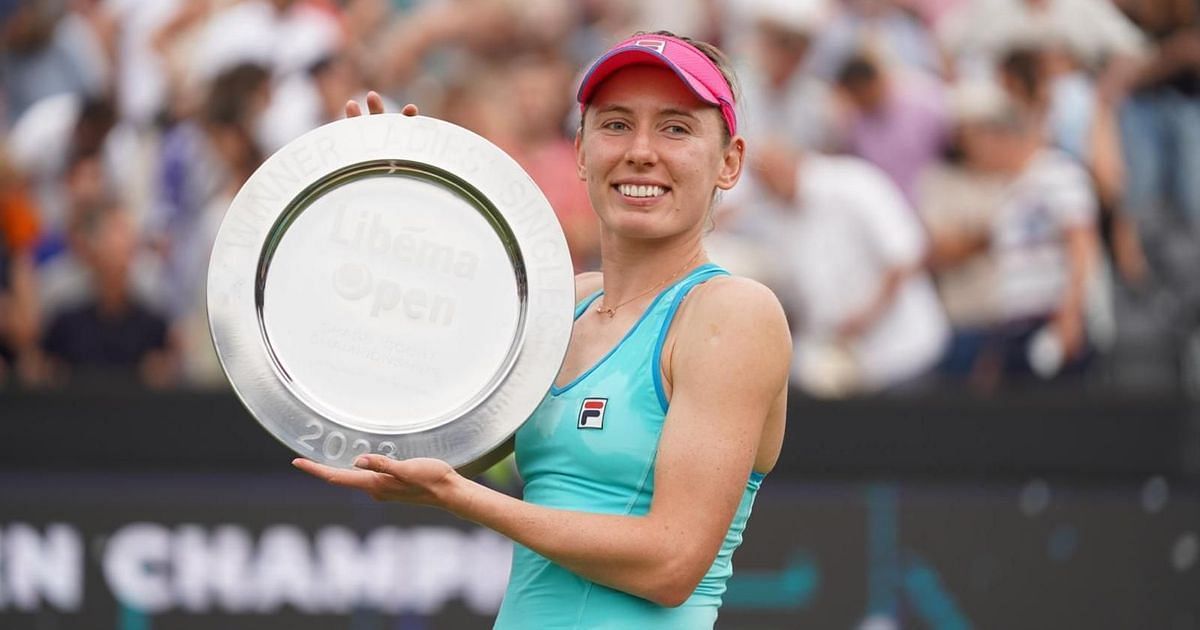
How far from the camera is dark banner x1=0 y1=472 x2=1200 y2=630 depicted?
5879mm

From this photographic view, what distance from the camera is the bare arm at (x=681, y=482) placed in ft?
7.65

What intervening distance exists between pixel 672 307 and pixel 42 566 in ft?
13.9

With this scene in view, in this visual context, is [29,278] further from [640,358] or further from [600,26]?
[640,358]

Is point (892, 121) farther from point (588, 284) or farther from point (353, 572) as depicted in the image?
point (588, 284)

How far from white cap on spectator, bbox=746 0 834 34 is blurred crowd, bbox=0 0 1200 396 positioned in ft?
0.04

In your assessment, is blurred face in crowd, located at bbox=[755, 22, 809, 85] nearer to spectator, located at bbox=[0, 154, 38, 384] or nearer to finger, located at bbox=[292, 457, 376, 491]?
spectator, located at bbox=[0, 154, 38, 384]

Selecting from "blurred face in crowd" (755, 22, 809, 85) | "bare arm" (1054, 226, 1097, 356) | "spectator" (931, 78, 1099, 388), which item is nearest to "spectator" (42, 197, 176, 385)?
"blurred face in crowd" (755, 22, 809, 85)

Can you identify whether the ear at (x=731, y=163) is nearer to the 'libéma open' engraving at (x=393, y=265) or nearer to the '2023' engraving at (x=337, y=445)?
the 'libéma open' engraving at (x=393, y=265)

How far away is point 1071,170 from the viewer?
637 centimetres

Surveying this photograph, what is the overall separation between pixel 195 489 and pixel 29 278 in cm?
133

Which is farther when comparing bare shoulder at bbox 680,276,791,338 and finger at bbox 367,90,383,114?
finger at bbox 367,90,383,114

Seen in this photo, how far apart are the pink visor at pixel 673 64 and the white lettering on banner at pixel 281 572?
366cm

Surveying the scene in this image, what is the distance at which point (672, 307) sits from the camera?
8.30ft

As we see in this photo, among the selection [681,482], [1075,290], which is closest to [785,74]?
[1075,290]
